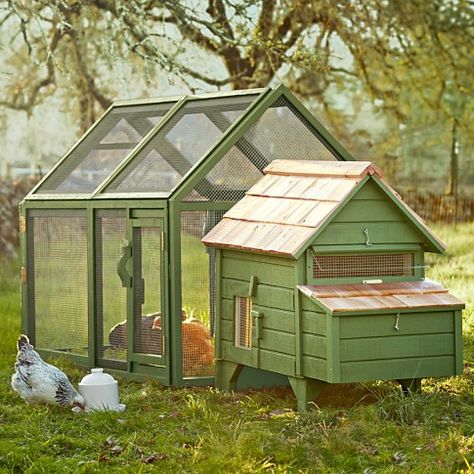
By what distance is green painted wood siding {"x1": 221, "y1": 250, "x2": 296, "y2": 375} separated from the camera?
682cm

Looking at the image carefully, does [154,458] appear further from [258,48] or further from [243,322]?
[258,48]

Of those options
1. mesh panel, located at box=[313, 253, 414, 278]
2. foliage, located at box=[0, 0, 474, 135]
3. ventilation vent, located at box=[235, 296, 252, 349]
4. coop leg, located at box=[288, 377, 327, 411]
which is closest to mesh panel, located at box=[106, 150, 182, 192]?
ventilation vent, located at box=[235, 296, 252, 349]

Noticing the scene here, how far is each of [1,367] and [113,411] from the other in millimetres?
2152

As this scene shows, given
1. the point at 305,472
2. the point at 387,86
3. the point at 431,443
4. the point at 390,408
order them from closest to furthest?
the point at 305,472
the point at 431,443
the point at 390,408
the point at 387,86

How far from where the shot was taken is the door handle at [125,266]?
25.8 feet

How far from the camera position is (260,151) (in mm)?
7875

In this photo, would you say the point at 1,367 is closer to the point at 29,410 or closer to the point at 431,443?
the point at 29,410

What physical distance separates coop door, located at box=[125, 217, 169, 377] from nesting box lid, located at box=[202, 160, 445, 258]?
435mm

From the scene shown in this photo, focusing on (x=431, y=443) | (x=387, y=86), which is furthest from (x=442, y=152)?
(x=431, y=443)

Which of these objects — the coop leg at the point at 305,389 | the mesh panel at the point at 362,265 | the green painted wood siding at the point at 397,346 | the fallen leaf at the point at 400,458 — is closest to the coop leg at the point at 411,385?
the green painted wood siding at the point at 397,346

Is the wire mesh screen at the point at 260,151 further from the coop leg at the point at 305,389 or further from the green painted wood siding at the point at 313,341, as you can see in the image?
the coop leg at the point at 305,389

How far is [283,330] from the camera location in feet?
22.5

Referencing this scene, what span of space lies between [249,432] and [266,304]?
1157 millimetres

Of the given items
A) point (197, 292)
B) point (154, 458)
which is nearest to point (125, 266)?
point (197, 292)
